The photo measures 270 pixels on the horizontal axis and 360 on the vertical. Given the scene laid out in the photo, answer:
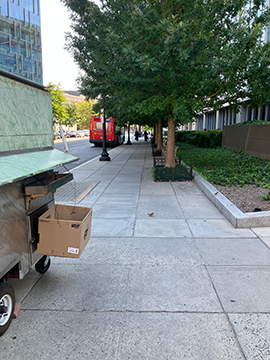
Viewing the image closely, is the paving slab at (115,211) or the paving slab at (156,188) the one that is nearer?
the paving slab at (115,211)

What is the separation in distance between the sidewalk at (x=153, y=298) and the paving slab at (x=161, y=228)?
0.02 meters

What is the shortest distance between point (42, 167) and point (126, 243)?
2.62 meters

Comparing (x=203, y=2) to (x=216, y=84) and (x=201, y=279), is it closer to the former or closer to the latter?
(x=216, y=84)

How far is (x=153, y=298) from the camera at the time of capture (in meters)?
3.58

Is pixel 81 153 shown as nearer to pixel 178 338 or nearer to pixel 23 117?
pixel 23 117

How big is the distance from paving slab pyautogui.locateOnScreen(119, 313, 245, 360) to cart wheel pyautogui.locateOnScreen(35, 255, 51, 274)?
143 cm

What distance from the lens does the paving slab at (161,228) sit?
5688mm

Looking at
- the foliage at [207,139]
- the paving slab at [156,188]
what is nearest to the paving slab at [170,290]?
the paving slab at [156,188]

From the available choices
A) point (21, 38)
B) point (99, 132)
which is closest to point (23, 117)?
point (99, 132)

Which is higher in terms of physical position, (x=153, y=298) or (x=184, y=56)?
(x=184, y=56)

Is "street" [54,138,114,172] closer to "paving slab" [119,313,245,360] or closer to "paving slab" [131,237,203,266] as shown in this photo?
"paving slab" [131,237,203,266]

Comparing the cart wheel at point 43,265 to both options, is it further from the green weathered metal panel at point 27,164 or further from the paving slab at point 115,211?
the paving slab at point 115,211

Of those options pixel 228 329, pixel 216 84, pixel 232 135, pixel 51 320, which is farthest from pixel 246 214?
pixel 232 135

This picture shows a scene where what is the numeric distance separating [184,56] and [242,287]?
7.46 m
